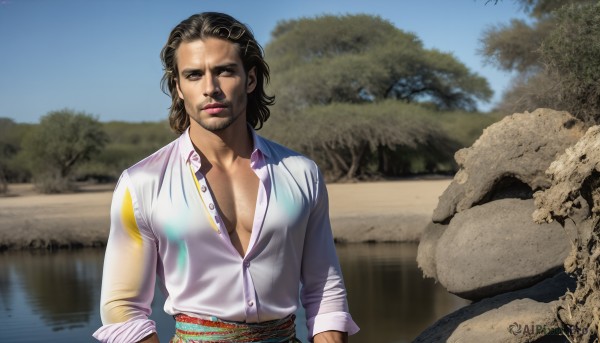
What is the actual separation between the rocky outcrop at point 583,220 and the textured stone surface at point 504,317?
114 mm

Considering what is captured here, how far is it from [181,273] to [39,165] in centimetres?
3034

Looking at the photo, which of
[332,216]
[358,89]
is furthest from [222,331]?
[358,89]

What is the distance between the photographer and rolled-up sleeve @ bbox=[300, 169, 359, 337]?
7.21 feet

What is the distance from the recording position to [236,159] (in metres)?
2.24

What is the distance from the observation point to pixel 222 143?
2209mm

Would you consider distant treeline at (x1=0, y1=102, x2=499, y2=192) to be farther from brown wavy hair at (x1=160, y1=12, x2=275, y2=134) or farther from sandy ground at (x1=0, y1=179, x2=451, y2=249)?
brown wavy hair at (x1=160, y1=12, x2=275, y2=134)

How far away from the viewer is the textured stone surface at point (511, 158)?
5.29 metres

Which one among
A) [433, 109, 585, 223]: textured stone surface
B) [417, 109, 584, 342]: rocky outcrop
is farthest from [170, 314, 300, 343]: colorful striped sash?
[433, 109, 585, 223]: textured stone surface

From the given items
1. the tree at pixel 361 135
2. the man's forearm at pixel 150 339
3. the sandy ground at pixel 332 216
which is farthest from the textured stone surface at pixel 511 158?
the tree at pixel 361 135

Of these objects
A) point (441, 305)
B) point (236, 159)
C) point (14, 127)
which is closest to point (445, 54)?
point (14, 127)

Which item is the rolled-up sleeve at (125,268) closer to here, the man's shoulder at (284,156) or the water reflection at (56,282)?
the man's shoulder at (284,156)

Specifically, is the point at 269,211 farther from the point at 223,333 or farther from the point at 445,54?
the point at 445,54

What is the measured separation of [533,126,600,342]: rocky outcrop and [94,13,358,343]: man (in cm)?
189

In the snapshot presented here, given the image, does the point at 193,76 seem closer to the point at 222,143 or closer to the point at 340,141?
the point at 222,143
